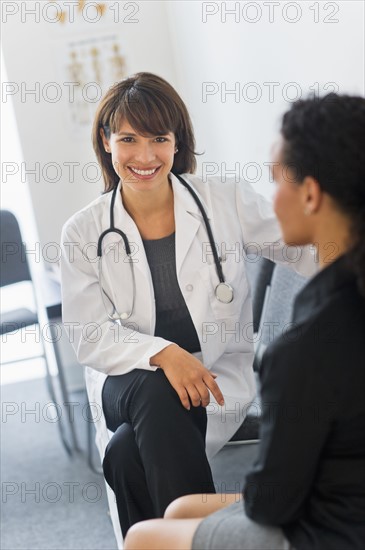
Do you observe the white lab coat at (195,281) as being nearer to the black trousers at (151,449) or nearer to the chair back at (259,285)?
the black trousers at (151,449)

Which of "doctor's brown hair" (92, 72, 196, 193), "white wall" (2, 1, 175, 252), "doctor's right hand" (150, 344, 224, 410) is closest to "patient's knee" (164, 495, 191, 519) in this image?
"doctor's right hand" (150, 344, 224, 410)

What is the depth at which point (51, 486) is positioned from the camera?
2475 mm

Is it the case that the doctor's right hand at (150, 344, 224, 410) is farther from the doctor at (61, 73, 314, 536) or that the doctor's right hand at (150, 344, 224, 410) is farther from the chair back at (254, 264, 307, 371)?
the chair back at (254, 264, 307, 371)

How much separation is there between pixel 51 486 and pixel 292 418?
1663mm

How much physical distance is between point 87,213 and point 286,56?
76 cm

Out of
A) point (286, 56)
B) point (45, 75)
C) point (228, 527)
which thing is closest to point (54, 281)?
point (45, 75)

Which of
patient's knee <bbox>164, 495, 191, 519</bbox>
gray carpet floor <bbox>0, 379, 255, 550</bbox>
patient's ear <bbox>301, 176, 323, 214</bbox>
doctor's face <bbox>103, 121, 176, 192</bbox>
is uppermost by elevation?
patient's ear <bbox>301, 176, 323, 214</bbox>

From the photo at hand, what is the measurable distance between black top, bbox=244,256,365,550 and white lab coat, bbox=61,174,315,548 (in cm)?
71

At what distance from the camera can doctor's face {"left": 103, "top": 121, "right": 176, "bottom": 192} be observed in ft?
5.95

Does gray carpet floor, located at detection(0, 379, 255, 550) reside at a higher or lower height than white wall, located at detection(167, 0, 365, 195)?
lower

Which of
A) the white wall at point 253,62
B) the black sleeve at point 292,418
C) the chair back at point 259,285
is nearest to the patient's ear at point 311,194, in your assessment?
the black sleeve at point 292,418

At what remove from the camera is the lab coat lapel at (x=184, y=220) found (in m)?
1.82

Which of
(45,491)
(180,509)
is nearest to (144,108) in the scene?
(180,509)

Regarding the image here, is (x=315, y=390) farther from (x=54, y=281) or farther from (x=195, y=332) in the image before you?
(x=54, y=281)
